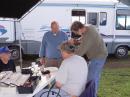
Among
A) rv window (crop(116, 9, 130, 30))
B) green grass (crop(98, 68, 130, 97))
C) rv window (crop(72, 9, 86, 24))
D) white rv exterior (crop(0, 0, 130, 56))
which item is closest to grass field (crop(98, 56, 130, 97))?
green grass (crop(98, 68, 130, 97))

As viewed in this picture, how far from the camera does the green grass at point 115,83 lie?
788 centimetres

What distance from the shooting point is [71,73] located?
448 centimetres

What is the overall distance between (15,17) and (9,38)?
601 centimetres

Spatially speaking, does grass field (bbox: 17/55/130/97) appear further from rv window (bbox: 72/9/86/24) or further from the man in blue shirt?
rv window (bbox: 72/9/86/24)

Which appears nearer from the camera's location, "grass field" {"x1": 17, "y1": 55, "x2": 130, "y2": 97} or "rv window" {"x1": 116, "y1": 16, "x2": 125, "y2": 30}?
"grass field" {"x1": 17, "y1": 55, "x2": 130, "y2": 97}

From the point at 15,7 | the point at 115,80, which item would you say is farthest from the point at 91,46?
the point at 115,80

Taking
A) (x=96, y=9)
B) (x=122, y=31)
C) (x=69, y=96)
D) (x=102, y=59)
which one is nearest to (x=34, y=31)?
(x=96, y=9)

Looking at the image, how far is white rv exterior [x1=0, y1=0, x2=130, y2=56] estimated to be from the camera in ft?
41.7

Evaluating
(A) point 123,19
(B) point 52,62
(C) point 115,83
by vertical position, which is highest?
(A) point 123,19

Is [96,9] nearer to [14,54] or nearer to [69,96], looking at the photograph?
[14,54]

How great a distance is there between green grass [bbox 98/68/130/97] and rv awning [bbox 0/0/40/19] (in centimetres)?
238

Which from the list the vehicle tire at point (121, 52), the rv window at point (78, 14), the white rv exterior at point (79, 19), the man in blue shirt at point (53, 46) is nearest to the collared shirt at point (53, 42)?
the man in blue shirt at point (53, 46)

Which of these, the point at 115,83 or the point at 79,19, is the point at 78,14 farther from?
the point at 115,83

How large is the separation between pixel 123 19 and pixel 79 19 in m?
1.67
